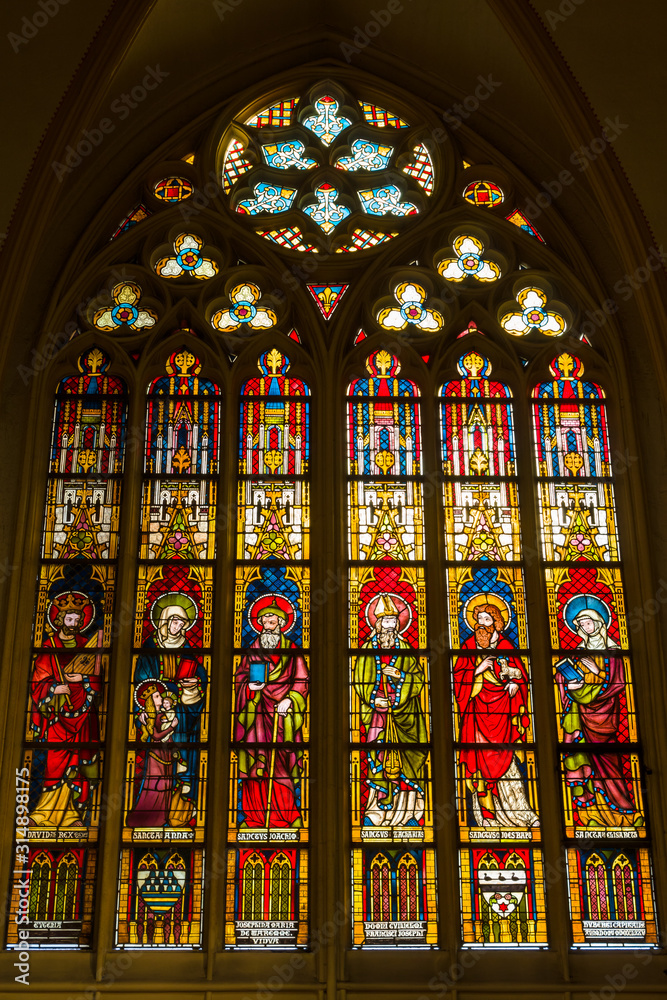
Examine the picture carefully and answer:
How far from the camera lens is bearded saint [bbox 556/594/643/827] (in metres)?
8.03

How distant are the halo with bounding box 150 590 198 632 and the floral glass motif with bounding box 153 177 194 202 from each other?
333 centimetres

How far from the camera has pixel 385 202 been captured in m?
9.97

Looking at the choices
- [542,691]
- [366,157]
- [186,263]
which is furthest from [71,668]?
[366,157]

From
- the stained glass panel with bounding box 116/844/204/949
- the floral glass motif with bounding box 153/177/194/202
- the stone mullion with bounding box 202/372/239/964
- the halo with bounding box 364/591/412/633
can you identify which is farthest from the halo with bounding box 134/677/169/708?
the floral glass motif with bounding box 153/177/194/202

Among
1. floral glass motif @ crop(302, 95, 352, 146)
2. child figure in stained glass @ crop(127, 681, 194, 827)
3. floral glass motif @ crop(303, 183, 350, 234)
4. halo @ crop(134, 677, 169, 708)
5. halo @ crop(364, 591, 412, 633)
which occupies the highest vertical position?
floral glass motif @ crop(302, 95, 352, 146)

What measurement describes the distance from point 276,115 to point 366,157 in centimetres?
83

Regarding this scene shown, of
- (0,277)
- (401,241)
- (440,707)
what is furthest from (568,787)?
(0,277)

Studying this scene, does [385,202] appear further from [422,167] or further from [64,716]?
[64,716]

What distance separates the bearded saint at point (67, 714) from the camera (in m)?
7.94

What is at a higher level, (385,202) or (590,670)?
(385,202)

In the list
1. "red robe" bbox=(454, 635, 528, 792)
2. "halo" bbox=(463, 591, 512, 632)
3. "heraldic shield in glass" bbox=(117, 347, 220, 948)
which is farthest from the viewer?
"halo" bbox=(463, 591, 512, 632)

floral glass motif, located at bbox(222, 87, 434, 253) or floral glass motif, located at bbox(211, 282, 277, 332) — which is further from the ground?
floral glass motif, located at bbox(222, 87, 434, 253)

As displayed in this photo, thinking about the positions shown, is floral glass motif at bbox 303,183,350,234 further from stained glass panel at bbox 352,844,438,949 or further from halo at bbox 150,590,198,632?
stained glass panel at bbox 352,844,438,949

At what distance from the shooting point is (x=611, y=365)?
30.6 feet
